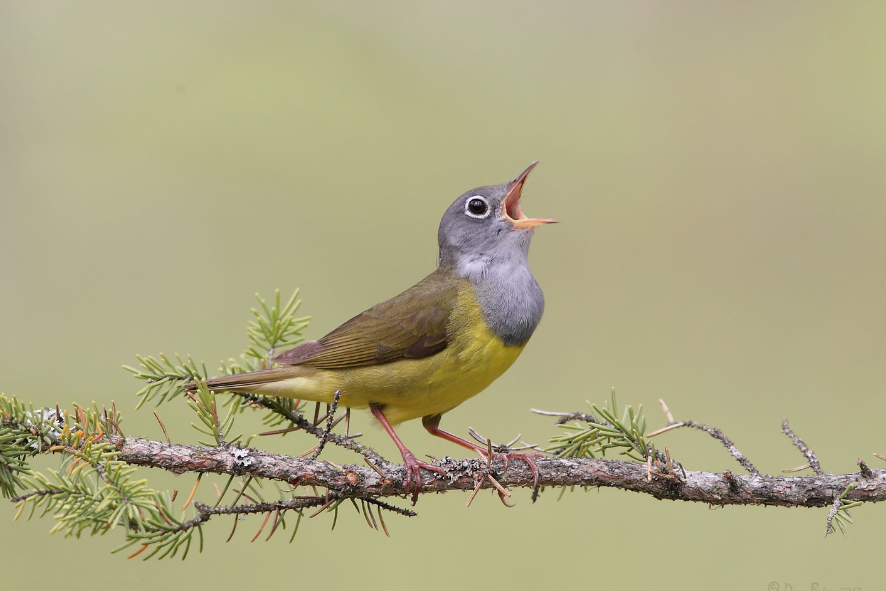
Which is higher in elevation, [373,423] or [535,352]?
[535,352]

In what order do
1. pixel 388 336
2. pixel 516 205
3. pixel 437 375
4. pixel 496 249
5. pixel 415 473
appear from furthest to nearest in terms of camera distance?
pixel 516 205 < pixel 496 249 < pixel 388 336 < pixel 437 375 < pixel 415 473

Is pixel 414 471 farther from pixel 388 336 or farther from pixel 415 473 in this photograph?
pixel 388 336

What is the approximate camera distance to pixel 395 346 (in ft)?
14.7

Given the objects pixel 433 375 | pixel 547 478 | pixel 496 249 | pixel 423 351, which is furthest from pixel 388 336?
pixel 547 478

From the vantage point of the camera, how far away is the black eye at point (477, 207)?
5.13m

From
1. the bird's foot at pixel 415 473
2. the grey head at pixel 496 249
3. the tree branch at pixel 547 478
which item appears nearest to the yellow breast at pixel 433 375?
the grey head at pixel 496 249

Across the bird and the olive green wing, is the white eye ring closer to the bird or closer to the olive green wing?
the bird

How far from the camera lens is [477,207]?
5156mm

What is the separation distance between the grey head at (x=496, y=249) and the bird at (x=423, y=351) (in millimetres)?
10

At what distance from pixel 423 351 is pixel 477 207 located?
1.19 meters

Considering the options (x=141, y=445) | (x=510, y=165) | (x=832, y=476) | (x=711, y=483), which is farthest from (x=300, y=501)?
(x=510, y=165)

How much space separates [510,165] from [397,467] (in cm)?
799

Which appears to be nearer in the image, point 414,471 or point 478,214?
point 414,471

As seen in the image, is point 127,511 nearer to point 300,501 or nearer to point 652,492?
point 300,501
